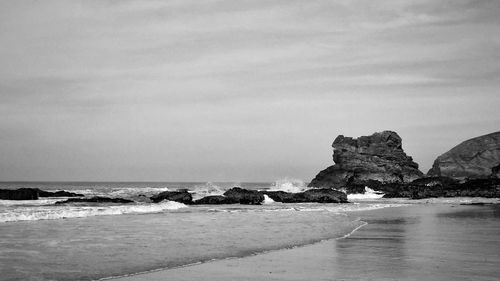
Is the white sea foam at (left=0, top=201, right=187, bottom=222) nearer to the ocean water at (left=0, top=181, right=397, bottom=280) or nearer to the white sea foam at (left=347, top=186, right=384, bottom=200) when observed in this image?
the ocean water at (left=0, top=181, right=397, bottom=280)

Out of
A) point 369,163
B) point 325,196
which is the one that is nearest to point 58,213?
point 325,196

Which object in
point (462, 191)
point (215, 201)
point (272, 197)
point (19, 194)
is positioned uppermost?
point (462, 191)

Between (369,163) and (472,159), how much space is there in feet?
162

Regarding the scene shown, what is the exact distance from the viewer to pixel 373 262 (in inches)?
460

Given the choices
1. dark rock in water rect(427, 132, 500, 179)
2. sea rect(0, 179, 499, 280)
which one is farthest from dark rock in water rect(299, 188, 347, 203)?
dark rock in water rect(427, 132, 500, 179)

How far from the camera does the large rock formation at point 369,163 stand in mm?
88438

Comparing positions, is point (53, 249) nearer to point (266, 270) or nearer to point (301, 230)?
point (266, 270)

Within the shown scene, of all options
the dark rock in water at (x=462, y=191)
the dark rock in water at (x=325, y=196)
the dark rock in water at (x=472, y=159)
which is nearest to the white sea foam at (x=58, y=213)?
the dark rock in water at (x=325, y=196)

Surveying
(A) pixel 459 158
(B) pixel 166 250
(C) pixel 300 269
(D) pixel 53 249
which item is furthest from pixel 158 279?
(A) pixel 459 158

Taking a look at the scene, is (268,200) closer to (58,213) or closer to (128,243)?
(58,213)

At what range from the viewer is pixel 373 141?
310 ft

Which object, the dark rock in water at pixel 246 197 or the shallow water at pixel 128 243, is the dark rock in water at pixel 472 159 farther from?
the shallow water at pixel 128 243

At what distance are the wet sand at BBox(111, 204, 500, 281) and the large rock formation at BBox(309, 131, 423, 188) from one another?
235ft

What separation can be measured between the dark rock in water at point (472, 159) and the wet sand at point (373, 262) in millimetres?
114113
